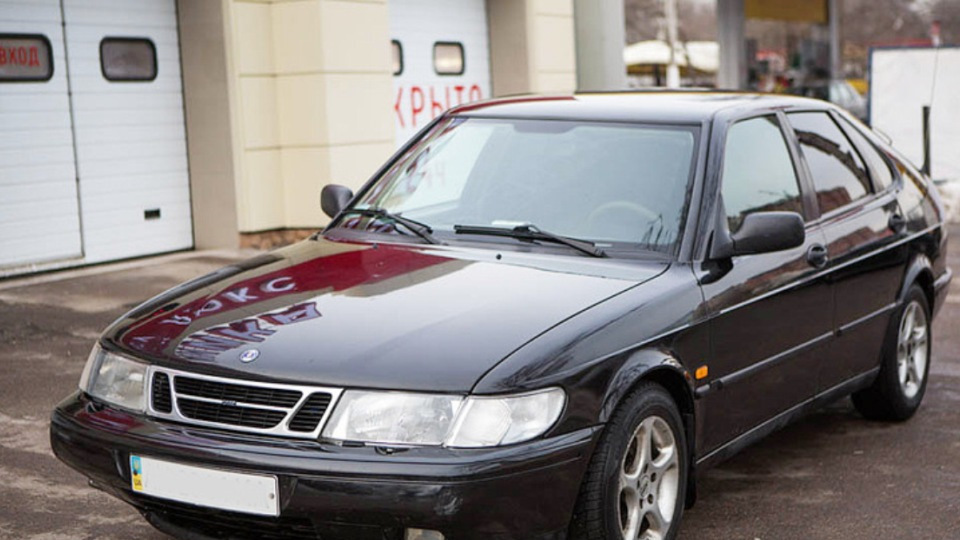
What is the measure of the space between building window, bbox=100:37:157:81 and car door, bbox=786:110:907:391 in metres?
6.70

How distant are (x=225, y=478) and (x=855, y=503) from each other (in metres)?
2.62

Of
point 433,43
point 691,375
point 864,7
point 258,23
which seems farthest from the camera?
point 864,7

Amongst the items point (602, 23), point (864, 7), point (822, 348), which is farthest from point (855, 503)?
point (864, 7)

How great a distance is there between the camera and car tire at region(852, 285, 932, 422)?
20.9 feet

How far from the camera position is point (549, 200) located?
16.8 ft

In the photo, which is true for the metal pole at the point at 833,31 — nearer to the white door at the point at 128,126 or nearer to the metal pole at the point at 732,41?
the metal pole at the point at 732,41

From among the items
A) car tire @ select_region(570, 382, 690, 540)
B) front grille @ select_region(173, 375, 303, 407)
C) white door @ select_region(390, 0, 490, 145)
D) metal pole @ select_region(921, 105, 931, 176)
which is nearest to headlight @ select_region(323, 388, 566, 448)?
front grille @ select_region(173, 375, 303, 407)

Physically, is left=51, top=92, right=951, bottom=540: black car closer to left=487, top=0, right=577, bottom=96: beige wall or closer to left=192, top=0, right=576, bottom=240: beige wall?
left=192, top=0, right=576, bottom=240: beige wall

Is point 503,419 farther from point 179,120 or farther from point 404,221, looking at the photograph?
point 179,120

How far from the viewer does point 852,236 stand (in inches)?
233

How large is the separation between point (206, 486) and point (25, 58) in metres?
7.40

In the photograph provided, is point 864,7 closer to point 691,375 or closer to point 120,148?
point 120,148

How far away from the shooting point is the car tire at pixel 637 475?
407cm

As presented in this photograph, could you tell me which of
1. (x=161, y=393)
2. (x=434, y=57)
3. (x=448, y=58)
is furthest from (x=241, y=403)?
(x=448, y=58)
